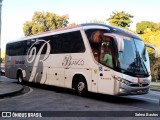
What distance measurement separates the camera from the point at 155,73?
3356cm

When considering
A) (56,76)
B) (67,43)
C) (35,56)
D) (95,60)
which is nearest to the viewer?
(95,60)

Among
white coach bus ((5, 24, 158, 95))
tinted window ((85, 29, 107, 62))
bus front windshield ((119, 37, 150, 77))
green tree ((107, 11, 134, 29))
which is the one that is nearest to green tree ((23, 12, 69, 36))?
green tree ((107, 11, 134, 29))

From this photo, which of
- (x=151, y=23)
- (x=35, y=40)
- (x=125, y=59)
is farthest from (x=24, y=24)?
(x=125, y=59)

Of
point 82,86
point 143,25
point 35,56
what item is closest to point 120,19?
point 143,25

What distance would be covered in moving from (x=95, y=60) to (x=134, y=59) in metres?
1.71

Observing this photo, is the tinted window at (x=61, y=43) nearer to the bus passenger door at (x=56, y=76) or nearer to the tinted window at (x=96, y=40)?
the tinted window at (x=96, y=40)

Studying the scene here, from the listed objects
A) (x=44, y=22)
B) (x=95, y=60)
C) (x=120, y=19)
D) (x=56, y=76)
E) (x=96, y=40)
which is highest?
(x=44, y=22)

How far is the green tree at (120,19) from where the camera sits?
4892 centimetres

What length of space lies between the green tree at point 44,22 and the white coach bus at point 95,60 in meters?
42.5

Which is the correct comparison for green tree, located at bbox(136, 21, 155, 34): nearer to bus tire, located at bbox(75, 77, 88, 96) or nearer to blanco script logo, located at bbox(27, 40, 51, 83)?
blanco script logo, located at bbox(27, 40, 51, 83)

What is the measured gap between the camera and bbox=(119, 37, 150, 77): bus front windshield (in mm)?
11828

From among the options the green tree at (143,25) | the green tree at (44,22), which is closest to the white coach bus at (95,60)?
the green tree at (44,22)

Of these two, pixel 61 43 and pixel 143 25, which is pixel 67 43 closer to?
pixel 61 43

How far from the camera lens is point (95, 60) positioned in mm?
12875
